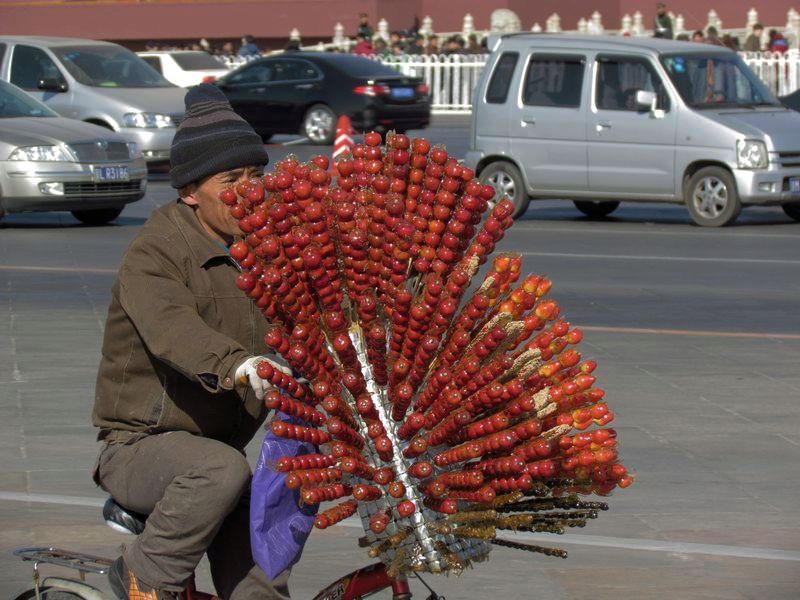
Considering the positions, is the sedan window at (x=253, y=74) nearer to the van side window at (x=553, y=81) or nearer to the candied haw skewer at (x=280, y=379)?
the van side window at (x=553, y=81)

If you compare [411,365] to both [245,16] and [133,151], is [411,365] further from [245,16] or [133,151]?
[245,16]

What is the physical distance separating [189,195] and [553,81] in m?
14.9

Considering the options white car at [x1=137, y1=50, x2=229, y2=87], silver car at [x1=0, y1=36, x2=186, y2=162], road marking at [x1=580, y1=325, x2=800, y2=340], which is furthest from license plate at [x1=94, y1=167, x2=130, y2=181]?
white car at [x1=137, y1=50, x2=229, y2=87]

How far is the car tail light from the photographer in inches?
1101

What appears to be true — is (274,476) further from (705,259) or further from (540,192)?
(540,192)

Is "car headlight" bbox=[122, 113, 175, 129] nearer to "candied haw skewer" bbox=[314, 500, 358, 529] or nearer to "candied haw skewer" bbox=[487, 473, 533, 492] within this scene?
"candied haw skewer" bbox=[314, 500, 358, 529]

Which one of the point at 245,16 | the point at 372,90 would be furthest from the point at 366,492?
the point at 245,16

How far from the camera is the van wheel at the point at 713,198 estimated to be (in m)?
17.5

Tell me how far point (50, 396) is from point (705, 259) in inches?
308

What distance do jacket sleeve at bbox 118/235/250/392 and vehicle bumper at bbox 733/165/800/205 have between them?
1426cm

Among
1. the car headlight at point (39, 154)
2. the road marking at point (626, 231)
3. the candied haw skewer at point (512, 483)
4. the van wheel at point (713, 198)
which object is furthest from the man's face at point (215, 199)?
the van wheel at point (713, 198)

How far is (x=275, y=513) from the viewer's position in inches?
138

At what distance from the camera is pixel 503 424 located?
3.22m

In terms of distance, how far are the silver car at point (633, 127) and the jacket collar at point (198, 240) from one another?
46.3 feet
